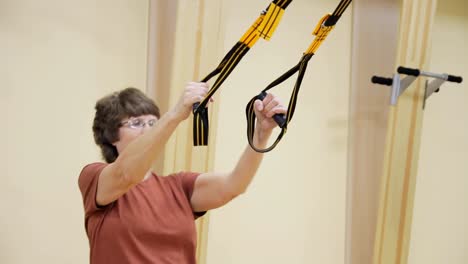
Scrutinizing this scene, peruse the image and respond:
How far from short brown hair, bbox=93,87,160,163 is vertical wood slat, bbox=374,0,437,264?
1.32 metres

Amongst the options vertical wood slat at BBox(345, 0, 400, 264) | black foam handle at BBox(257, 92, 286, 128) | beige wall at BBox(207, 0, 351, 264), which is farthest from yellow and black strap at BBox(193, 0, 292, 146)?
vertical wood slat at BBox(345, 0, 400, 264)

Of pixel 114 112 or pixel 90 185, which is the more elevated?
pixel 114 112

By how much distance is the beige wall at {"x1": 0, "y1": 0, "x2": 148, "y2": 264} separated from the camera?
201cm

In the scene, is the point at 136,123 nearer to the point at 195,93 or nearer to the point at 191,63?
the point at 195,93

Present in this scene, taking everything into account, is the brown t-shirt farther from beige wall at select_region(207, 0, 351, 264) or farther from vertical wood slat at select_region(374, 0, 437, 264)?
vertical wood slat at select_region(374, 0, 437, 264)

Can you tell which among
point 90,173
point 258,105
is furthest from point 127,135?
point 258,105

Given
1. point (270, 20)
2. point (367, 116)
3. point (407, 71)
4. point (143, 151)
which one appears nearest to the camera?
point (270, 20)

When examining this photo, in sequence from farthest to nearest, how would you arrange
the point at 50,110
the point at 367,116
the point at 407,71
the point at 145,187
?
the point at 367,116, the point at 407,71, the point at 50,110, the point at 145,187

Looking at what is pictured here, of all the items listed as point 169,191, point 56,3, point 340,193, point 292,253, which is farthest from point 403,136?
point 56,3

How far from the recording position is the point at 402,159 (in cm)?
256

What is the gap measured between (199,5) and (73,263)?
40.9 inches

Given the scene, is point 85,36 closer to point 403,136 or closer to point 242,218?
point 242,218

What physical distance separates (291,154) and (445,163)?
0.88 m

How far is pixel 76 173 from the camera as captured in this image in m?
2.16
